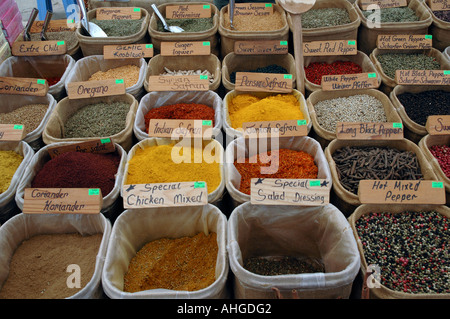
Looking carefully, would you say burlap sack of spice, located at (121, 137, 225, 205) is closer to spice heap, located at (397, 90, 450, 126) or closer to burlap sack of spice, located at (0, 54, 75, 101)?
burlap sack of spice, located at (0, 54, 75, 101)

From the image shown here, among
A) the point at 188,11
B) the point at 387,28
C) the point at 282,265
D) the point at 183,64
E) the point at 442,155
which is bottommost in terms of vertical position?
the point at 282,265

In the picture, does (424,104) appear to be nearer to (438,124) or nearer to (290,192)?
(438,124)

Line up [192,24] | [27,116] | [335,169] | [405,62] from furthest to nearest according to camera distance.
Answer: [192,24]
[405,62]
[27,116]
[335,169]

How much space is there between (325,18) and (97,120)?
1.89m

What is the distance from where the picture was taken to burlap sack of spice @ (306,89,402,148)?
193 centimetres

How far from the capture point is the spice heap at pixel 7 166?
1702 millimetres

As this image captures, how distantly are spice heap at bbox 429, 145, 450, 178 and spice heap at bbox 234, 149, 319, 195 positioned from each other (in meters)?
0.67

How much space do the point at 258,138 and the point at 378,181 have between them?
655 millimetres

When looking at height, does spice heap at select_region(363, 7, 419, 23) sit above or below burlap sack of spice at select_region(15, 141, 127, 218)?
above

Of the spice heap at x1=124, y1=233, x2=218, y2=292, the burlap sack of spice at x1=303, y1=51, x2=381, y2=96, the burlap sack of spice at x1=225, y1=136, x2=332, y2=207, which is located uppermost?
the burlap sack of spice at x1=303, y1=51, x2=381, y2=96

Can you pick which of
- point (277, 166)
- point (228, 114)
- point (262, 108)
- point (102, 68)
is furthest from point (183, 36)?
point (277, 166)

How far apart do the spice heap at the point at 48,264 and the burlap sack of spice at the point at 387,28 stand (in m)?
2.36

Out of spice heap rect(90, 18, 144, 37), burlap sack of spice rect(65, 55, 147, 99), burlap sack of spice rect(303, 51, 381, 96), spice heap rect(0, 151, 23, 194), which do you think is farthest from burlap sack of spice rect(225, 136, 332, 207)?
spice heap rect(90, 18, 144, 37)

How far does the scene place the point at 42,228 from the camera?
5.28ft
